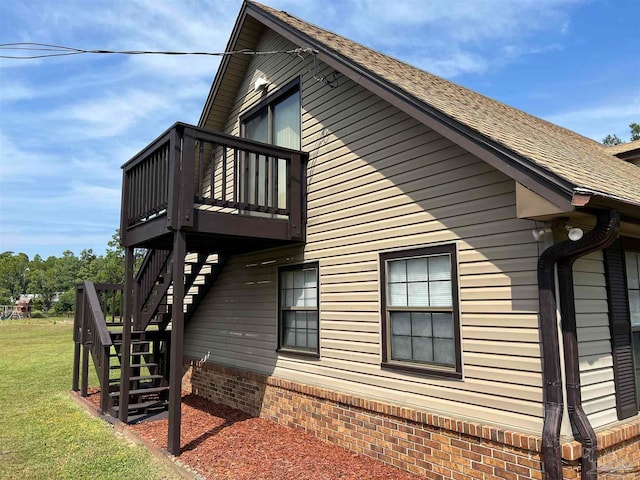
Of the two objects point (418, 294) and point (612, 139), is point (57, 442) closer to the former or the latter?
point (418, 294)

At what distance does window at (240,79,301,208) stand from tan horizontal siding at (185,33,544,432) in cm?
29

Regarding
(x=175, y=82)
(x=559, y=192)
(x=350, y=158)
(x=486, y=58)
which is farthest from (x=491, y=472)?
(x=486, y=58)

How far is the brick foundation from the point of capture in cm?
402

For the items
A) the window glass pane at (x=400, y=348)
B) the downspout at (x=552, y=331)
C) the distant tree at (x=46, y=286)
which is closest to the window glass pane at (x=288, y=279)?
the window glass pane at (x=400, y=348)

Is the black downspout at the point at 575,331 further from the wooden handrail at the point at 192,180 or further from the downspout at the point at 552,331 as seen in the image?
the wooden handrail at the point at 192,180

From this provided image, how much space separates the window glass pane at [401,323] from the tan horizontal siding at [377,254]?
0.21m

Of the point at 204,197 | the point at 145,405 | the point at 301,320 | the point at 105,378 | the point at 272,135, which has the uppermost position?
the point at 272,135

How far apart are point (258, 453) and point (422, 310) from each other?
268cm

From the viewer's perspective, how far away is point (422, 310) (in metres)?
5.20

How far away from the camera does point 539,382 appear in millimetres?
4023

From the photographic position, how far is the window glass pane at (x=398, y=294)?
17.9 ft

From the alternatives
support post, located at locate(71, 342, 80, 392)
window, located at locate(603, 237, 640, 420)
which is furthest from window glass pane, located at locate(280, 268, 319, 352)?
support post, located at locate(71, 342, 80, 392)

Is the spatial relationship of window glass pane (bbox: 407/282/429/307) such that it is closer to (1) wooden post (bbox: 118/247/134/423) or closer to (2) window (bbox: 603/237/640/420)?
(2) window (bbox: 603/237/640/420)

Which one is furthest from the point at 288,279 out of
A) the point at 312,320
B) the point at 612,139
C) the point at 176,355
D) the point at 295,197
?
the point at 612,139
